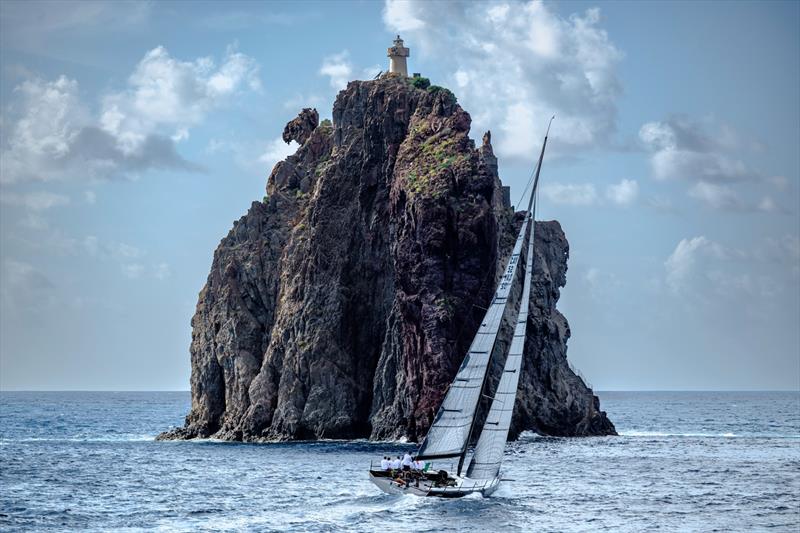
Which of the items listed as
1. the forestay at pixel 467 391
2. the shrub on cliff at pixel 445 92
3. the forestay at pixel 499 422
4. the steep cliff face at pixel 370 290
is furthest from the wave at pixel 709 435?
the forestay at pixel 499 422

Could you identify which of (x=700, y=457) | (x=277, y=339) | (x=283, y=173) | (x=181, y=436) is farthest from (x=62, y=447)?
(x=700, y=457)

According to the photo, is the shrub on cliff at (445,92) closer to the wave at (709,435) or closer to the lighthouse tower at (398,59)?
the lighthouse tower at (398,59)

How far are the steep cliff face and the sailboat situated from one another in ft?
114

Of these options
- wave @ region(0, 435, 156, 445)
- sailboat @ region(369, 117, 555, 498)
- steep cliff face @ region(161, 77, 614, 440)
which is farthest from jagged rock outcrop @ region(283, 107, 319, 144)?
sailboat @ region(369, 117, 555, 498)

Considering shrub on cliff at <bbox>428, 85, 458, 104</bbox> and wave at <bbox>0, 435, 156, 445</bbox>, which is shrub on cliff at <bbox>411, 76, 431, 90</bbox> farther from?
wave at <bbox>0, 435, 156, 445</bbox>

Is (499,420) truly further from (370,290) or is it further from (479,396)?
(370,290)

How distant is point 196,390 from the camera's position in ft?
412

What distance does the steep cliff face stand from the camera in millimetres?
106000

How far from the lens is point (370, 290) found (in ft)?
383

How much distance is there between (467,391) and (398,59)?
7215 centimetres

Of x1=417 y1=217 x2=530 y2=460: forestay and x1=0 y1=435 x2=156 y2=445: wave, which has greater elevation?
x1=417 y1=217 x2=530 y2=460: forestay

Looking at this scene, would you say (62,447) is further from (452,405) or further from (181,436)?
(452,405)

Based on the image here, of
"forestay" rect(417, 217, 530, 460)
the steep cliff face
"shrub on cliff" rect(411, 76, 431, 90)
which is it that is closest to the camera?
"forestay" rect(417, 217, 530, 460)

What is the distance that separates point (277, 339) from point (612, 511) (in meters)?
57.4
